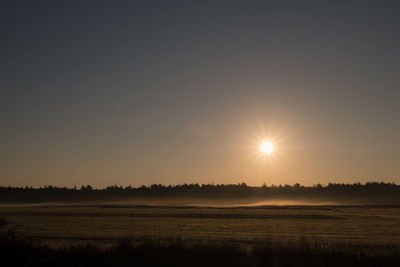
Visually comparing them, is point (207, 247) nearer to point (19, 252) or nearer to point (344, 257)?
point (344, 257)

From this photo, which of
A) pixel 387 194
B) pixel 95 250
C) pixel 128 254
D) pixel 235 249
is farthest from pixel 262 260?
pixel 387 194

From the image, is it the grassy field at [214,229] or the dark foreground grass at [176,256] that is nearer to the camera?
the dark foreground grass at [176,256]

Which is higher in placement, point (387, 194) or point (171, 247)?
point (387, 194)

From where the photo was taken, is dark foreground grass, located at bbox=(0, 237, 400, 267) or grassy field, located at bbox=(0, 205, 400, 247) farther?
grassy field, located at bbox=(0, 205, 400, 247)

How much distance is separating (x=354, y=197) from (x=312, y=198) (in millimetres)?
14779

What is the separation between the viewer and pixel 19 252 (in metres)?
18.4

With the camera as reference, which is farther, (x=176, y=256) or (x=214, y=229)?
(x=214, y=229)

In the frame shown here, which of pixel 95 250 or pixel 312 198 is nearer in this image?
pixel 95 250

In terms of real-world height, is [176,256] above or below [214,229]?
below

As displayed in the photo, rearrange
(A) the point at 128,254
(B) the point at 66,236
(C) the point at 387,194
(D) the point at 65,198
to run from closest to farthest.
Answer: (A) the point at 128,254
(B) the point at 66,236
(C) the point at 387,194
(D) the point at 65,198

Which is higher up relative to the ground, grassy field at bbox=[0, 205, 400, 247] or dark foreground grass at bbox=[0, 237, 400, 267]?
grassy field at bbox=[0, 205, 400, 247]

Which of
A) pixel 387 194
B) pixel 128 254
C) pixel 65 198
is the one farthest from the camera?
pixel 65 198

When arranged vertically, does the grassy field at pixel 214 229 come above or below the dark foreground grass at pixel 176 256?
above

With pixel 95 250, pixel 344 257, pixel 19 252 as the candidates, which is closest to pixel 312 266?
pixel 344 257
